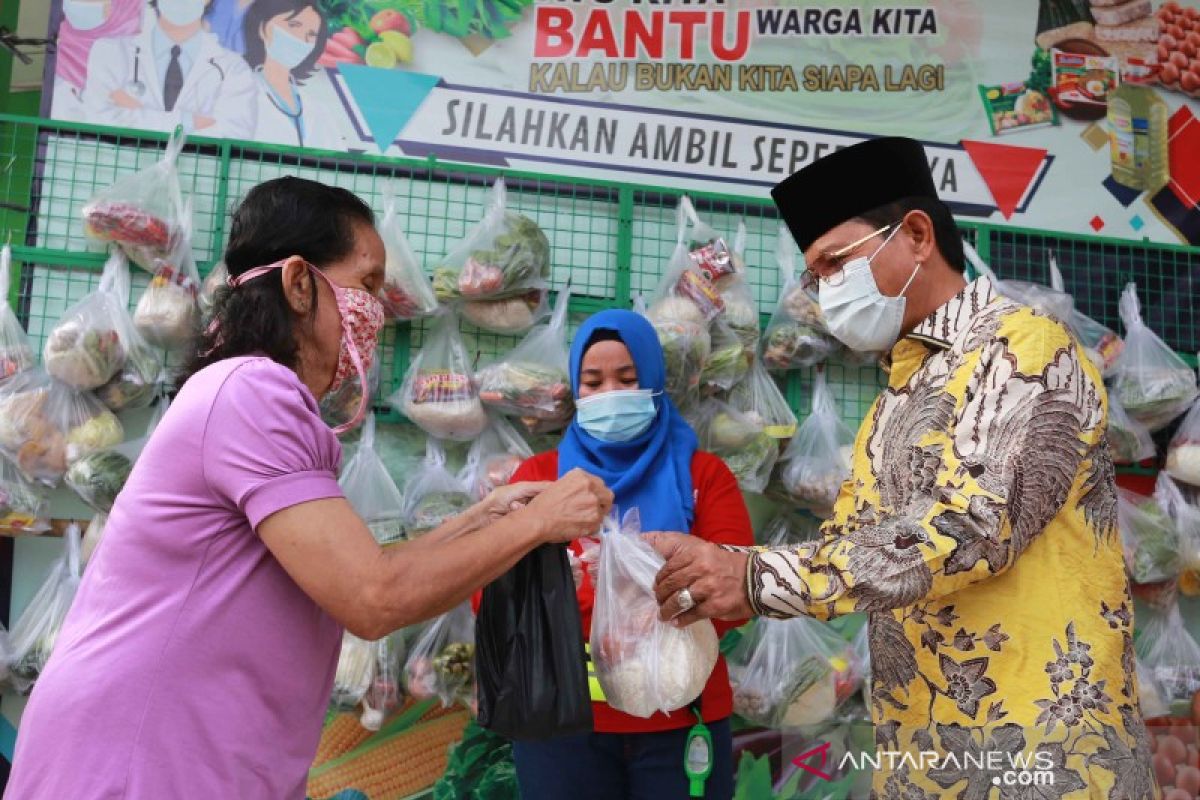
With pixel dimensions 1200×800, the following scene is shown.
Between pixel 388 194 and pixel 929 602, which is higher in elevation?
pixel 388 194

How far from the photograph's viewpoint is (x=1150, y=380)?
3.46m

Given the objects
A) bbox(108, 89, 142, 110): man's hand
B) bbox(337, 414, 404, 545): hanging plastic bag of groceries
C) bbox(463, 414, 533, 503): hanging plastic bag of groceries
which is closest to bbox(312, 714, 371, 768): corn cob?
bbox(337, 414, 404, 545): hanging plastic bag of groceries

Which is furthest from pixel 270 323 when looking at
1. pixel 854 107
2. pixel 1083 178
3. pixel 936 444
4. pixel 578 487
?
pixel 1083 178

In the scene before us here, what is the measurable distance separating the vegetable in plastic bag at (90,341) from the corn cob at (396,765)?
4.42 ft

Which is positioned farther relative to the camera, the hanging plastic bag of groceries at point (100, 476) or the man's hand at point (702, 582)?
the hanging plastic bag of groceries at point (100, 476)

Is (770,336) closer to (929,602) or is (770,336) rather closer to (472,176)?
(472,176)

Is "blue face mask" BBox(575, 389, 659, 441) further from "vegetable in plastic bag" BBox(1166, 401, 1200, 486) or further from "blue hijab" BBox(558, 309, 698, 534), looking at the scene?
"vegetable in plastic bag" BBox(1166, 401, 1200, 486)

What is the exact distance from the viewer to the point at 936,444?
1.60 metres

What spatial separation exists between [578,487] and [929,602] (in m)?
0.59

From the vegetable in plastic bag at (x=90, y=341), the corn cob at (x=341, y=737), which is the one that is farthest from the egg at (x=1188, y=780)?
the vegetable in plastic bag at (x=90, y=341)

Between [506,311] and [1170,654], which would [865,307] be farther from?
[1170,654]

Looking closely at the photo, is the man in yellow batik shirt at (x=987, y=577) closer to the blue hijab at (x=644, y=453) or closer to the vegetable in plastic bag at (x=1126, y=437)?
the blue hijab at (x=644, y=453)

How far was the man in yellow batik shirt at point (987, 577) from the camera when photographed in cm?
149

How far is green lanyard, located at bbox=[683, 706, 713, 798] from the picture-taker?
7.36 ft
